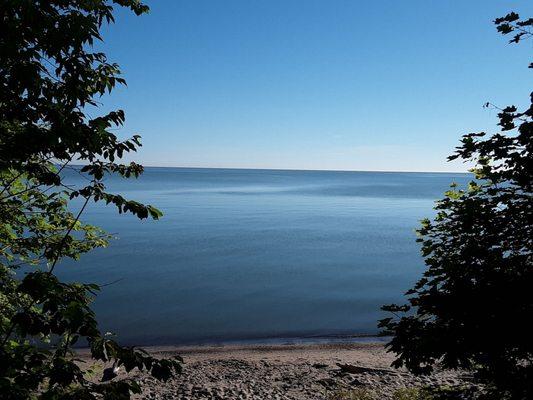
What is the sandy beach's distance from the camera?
44.7ft

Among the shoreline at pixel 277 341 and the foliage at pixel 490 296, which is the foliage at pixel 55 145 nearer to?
the foliage at pixel 490 296

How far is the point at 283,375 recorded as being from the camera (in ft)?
51.7

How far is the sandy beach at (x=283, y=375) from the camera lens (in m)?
13.6

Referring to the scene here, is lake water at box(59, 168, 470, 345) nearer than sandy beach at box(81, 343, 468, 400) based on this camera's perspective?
No

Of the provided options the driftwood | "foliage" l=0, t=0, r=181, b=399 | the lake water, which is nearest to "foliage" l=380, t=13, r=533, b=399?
"foliage" l=0, t=0, r=181, b=399

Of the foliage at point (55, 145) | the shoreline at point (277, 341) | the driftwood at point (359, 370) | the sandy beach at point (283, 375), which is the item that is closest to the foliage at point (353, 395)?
the sandy beach at point (283, 375)

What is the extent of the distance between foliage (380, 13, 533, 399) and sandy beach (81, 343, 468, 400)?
8420 millimetres

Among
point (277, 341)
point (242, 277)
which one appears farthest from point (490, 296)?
point (242, 277)

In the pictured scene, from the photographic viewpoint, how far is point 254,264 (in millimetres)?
37938

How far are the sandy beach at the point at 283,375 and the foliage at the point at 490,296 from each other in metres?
8.42

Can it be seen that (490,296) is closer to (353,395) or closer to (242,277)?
(353,395)

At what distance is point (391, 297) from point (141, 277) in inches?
738

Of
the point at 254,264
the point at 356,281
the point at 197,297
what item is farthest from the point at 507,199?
the point at 254,264

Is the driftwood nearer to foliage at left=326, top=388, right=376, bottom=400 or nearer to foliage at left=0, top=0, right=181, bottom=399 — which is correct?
foliage at left=326, top=388, right=376, bottom=400
